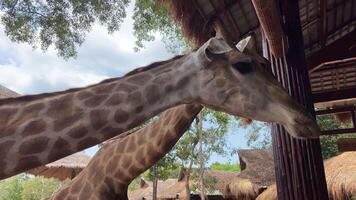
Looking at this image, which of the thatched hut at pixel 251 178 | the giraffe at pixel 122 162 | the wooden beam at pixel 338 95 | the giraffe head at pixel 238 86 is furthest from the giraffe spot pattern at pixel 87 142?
the thatched hut at pixel 251 178

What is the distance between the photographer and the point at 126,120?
5.14ft

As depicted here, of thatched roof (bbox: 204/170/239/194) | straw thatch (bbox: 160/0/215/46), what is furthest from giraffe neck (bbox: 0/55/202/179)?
thatched roof (bbox: 204/170/239/194)

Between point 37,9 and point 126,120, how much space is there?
5.80 meters

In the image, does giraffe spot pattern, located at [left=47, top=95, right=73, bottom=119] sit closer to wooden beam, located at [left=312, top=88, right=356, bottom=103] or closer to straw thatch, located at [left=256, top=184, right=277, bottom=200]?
wooden beam, located at [left=312, top=88, right=356, bottom=103]

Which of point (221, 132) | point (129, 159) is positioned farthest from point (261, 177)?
point (129, 159)

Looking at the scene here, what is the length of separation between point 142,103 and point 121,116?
0.09 metres

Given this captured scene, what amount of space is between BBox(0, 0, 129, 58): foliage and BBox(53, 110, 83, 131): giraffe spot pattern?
5617 mm

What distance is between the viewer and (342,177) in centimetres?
712

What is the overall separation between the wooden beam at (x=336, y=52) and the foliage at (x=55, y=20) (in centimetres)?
360

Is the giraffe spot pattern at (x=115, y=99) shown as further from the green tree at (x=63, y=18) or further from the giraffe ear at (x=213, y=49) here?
the green tree at (x=63, y=18)

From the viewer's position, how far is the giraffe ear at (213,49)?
1.61 m

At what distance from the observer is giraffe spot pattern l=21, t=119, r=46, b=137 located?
144 cm

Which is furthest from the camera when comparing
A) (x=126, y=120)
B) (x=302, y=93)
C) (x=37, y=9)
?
(x=37, y=9)

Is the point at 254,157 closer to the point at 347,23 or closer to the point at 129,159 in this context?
the point at 347,23
